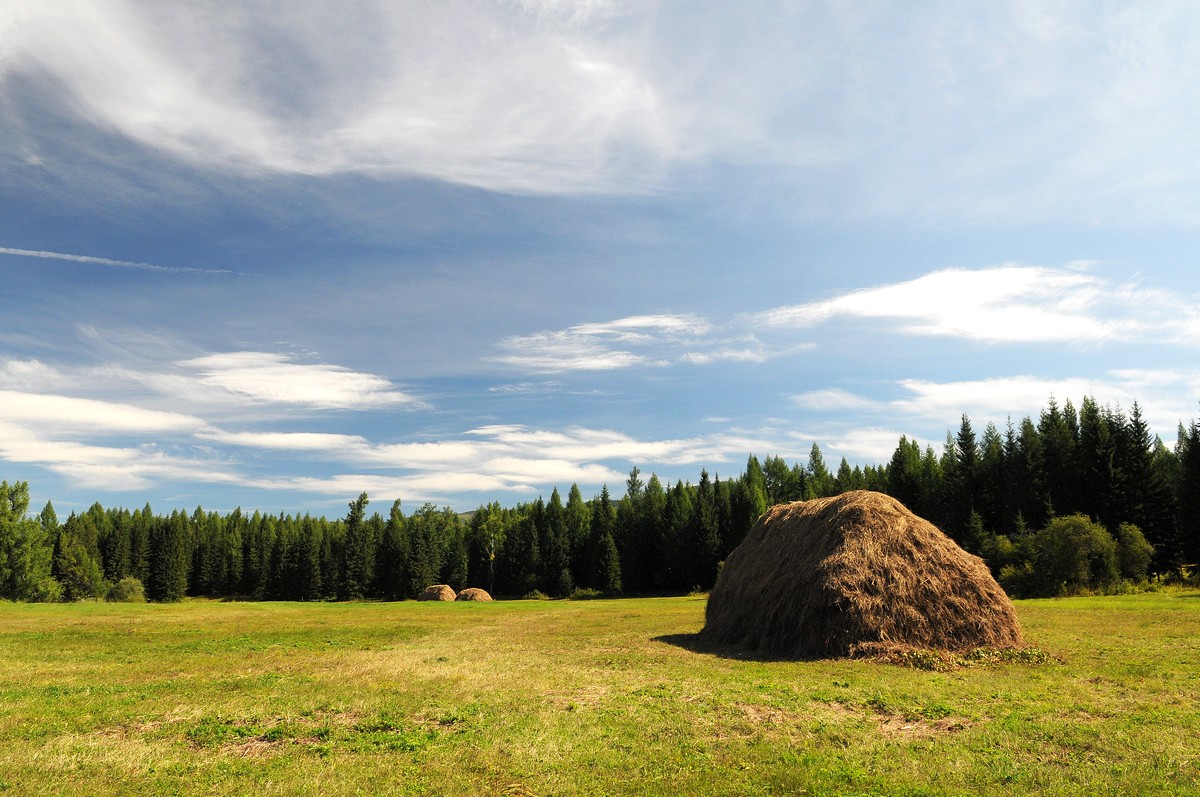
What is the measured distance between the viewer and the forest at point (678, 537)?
64375 mm

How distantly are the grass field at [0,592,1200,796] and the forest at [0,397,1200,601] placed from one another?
45835 mm

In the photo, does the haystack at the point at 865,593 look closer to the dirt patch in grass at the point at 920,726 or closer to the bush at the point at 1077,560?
the dirt patch in grass at the point at 920,726

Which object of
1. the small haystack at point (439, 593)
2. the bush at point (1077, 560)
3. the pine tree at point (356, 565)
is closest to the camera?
the bush at point (1077, 560)

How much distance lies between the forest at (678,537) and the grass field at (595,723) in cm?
4584

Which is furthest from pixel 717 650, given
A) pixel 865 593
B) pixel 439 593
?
pixel 439 593

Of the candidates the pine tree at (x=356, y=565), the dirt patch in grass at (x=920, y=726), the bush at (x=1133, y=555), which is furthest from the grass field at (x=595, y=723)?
the pine tree at (x=356, y=565)

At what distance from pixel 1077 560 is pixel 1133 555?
7118mm

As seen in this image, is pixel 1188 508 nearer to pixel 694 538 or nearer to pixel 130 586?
pixel 694 538

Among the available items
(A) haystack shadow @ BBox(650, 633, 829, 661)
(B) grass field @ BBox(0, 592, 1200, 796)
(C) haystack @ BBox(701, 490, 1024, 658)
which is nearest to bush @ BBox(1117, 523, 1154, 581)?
(B) grass field @ BBox(0, 592, 1200, 796)

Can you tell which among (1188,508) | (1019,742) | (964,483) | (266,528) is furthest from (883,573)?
(266,528)

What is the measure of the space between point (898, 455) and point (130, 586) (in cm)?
11128

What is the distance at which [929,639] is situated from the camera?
21078 millimetres

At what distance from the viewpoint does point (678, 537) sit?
4205 inches

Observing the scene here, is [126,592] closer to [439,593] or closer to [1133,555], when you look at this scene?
[439,593]
